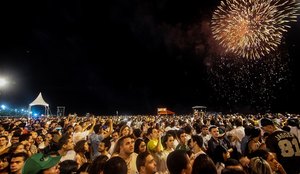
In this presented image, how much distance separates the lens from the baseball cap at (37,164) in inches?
137

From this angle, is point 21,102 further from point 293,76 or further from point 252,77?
point 293,76

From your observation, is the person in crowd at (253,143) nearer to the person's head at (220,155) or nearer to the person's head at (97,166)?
the person's head at (220,155)

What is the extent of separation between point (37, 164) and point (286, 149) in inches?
190

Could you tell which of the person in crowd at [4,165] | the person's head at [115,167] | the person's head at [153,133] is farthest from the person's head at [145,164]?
the person's head at [153,133]

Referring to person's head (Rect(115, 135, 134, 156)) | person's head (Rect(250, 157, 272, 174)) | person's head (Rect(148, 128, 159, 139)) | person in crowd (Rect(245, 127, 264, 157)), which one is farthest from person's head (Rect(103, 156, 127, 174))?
person's head (Rect(148, 128, 159, 139))

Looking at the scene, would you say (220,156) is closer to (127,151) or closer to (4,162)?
(127,151)

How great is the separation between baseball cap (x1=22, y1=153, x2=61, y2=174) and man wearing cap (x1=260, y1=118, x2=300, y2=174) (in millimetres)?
4427

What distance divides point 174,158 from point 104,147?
316cm

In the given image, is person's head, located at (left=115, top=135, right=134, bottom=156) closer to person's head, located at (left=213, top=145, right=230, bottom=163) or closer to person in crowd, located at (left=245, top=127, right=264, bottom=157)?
person's head, located at (left=213, top=145, right=230, bottom=163)

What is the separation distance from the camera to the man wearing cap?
512cm

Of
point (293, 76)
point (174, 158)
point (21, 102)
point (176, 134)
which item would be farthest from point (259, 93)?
point (21, 102)

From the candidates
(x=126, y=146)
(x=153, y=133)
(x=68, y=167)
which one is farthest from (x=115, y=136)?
(x=68, y=167)

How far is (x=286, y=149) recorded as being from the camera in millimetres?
5254

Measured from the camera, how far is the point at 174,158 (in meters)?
3.75
